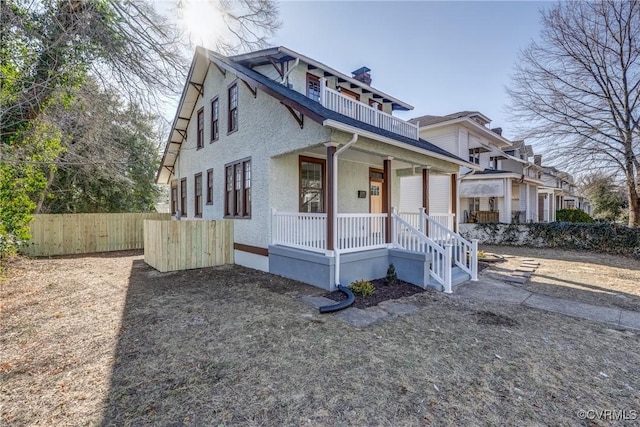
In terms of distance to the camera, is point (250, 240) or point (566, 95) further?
point (566, 95)

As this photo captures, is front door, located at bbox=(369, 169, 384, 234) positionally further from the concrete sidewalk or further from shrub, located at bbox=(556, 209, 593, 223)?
shrub, located at bbox=(556, 209, 593, 223)

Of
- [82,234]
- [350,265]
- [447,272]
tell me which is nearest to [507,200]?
[447,272]

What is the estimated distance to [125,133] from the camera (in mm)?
10484

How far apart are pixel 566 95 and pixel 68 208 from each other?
2796 cm

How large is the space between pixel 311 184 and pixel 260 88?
10.5 feet

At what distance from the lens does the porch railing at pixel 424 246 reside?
694cm

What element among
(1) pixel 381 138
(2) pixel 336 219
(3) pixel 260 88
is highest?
(3) pixel 260 88

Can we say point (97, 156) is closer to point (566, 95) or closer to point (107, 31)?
point (107, 31)

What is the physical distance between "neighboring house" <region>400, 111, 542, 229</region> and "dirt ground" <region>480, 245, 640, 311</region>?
5661 millimetres

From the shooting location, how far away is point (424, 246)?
7.49 metres

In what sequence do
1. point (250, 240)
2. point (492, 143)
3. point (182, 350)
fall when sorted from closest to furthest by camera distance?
point (182, 350) < point (250, 240) < point (492, 143)

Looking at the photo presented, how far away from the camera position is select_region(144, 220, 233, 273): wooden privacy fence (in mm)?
8859

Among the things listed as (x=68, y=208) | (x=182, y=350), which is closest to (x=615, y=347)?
(x=182, y=350)

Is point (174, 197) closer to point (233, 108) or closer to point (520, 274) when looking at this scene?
point (233, 108)
